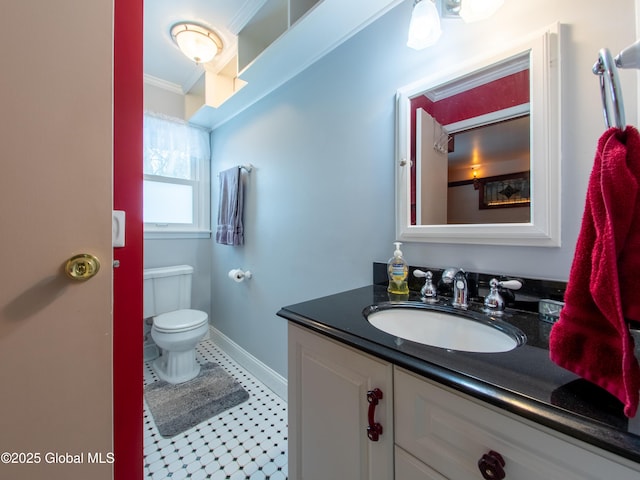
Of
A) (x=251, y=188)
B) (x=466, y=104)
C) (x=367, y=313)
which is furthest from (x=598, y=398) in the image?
(x=251, y=188)

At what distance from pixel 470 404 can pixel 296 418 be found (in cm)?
60

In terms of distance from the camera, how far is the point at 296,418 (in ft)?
2.88

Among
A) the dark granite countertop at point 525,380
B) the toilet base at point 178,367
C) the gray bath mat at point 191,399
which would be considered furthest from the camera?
the toilet base at point 178,367

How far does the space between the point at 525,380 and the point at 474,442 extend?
0.15 m

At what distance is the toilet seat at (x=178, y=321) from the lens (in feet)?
6.08

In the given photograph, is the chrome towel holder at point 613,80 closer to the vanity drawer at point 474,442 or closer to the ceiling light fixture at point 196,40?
the vanity drawer at point 474,442

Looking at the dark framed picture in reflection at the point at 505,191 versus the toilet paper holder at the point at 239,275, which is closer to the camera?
the dark framed picture in reflection at the point at 505,191

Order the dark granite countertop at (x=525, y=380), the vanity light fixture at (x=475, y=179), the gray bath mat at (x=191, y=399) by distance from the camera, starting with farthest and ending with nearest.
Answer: the gray bath mat at (x=191, y=399) < the vanity light fixture at (x=475, y=179) < the dark granite countertop at (x=525, y=380)

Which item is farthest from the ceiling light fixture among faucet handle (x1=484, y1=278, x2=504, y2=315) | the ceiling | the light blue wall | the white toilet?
faucet handle (x1=484, y1=278, x2=504, y2=315)

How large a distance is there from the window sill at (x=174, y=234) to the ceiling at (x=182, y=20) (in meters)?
1.33

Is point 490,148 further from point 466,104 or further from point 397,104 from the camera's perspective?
point 397,104

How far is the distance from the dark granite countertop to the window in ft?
7.15

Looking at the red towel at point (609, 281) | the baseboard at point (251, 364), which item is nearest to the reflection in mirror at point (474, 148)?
the red towel at point (609, 281)

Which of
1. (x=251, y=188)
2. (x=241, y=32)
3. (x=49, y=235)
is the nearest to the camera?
(x=49, y=235)
